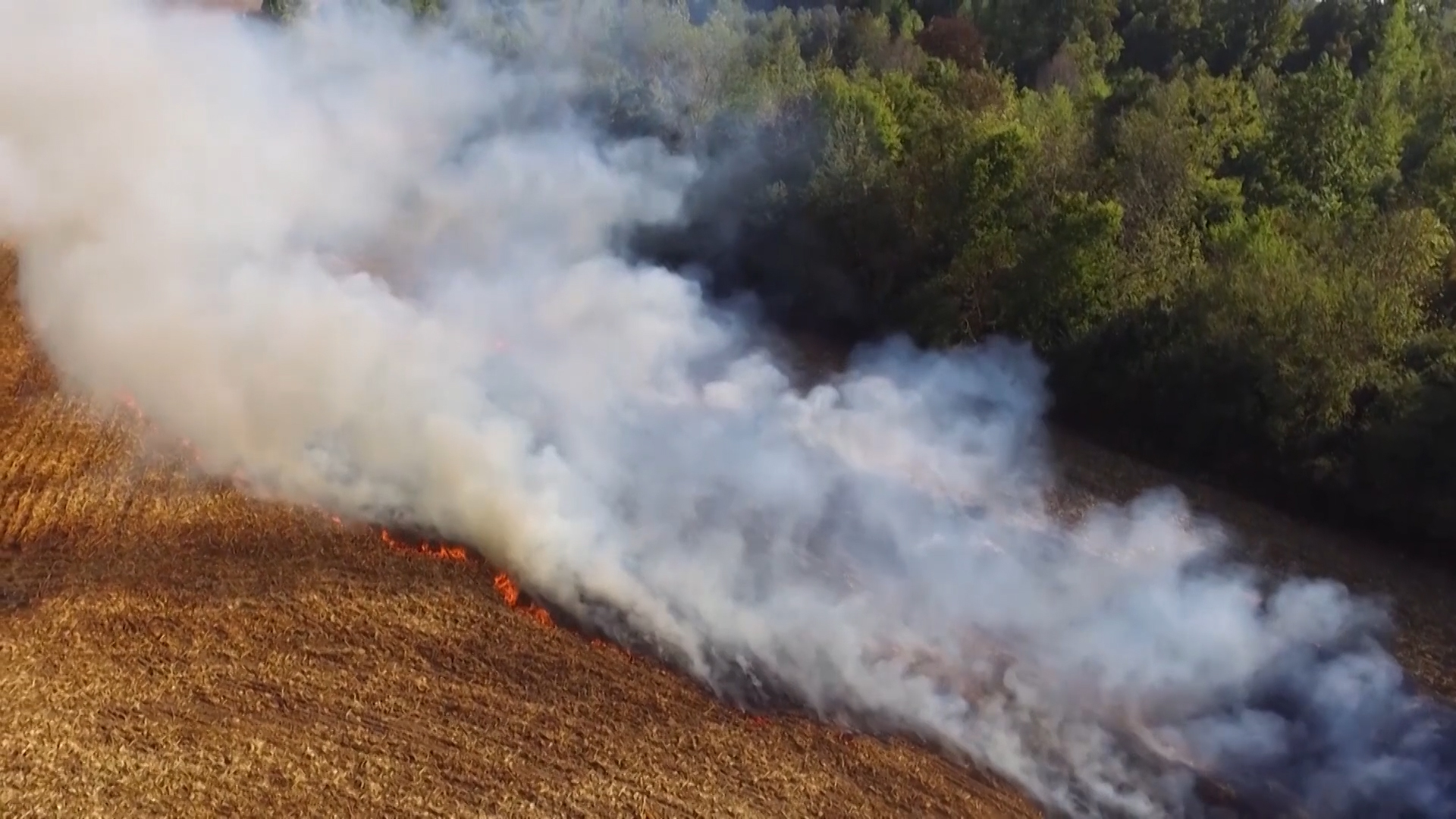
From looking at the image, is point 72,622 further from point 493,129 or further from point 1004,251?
point 1004,251

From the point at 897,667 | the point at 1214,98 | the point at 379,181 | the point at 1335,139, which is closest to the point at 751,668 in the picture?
the point at 897,667

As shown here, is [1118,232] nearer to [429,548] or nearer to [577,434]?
[577,434]

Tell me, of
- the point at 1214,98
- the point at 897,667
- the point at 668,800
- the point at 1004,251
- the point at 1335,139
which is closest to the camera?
the point at 668,800

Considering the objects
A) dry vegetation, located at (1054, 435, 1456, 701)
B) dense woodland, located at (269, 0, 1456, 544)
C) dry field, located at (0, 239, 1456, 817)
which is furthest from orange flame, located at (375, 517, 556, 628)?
dense woodland, located at (269, 0, 1456, 544)

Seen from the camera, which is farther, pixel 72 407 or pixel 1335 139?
pixel 1335 139

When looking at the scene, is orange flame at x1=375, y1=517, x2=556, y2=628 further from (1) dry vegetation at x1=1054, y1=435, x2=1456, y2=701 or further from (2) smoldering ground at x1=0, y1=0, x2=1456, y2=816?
(1) dry vegetation at x1=1054, y1=435, x2=1456, y2=701

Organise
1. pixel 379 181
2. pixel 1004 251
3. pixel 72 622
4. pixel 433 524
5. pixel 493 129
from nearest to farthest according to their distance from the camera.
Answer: pixel 72 622 < pixel 433 524 < pixel 379 181 < pixel 493 129 < pixel 1004 251

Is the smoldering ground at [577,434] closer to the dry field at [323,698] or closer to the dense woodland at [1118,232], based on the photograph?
the dry field at [323,698]
